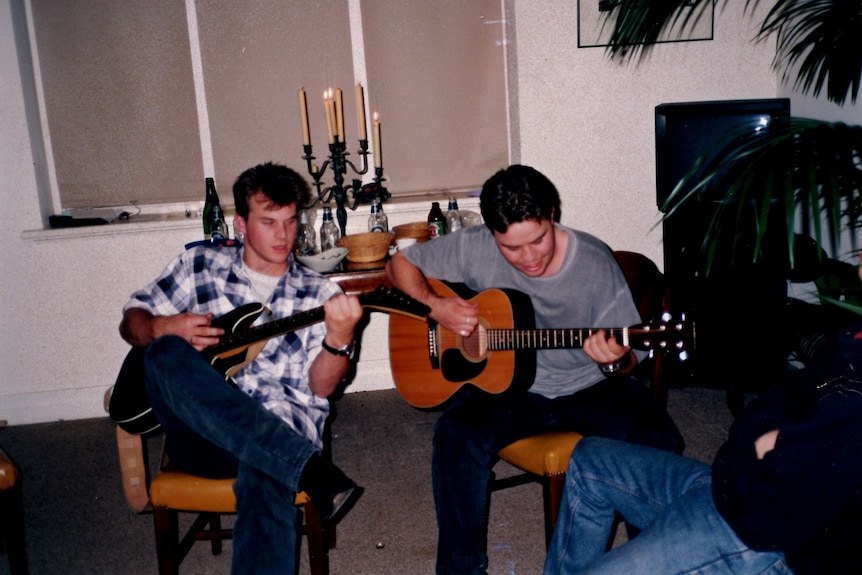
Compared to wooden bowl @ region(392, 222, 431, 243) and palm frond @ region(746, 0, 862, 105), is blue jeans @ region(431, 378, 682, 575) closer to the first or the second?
palm frond @ region(746, 0, 862, 105)

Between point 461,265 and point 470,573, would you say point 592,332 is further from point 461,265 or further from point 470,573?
point 470,573

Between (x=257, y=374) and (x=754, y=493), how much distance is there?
1.33 m

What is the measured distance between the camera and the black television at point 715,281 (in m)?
2.68

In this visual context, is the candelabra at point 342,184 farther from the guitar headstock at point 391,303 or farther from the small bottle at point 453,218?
the guitar headstock at point 391,303

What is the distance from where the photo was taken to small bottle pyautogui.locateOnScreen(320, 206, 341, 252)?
2939 millimetres

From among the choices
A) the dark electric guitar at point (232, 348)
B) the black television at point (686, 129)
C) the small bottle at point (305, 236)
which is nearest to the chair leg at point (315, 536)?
the dark electric guitar at point (232, 348)

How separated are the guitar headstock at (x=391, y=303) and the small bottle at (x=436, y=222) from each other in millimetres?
1004

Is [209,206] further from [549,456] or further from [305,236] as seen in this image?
[549,456]

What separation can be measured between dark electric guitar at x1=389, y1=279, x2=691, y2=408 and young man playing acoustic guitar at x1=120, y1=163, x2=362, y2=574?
1.34 feet

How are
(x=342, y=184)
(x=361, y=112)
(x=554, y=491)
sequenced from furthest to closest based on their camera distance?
(x=342, y=184)
(x=361, y=112)
(x=554, y=491)

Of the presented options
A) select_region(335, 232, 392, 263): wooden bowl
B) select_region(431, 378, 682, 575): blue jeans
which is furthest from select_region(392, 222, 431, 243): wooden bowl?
select_region(431, 378, 682, 575): blue jeans

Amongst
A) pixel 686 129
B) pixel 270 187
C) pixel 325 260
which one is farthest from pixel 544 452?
pixel 686 129

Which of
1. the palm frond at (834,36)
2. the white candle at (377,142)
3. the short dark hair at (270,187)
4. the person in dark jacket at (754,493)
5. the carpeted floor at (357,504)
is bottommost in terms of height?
the carpeted floor at (357,504)

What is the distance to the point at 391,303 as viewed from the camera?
1.87 m
